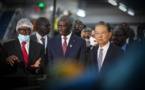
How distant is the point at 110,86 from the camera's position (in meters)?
3.08

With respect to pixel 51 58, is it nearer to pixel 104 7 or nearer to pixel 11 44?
pixel 11 44

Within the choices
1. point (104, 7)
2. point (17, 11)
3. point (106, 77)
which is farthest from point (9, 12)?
point (106, 77)

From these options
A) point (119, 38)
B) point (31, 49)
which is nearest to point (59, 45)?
point (31, 49)

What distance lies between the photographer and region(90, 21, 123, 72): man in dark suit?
3578 mm

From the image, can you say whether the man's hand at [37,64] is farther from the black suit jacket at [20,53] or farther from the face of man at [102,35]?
the face of man at [102,35]

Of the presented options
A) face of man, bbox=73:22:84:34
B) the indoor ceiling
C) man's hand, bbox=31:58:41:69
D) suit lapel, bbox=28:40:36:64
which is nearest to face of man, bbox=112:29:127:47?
face of man, bbox=73:22:84:34

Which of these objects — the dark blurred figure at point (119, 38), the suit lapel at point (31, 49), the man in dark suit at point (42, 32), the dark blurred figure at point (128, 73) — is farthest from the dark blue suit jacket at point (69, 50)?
the man in dark suit at point (42, 32)

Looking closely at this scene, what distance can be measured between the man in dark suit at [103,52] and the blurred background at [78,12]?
6.31 m

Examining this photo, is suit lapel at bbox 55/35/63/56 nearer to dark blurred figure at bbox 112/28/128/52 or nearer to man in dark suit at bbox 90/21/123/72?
man in dark suit at bbox 90/21/123/72

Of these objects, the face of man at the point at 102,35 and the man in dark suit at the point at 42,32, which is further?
the man in dark suit at the point at 42,32

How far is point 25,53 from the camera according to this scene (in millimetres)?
4043

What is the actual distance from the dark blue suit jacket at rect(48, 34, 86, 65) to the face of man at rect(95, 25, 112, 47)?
45cm

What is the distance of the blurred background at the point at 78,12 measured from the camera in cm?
1188

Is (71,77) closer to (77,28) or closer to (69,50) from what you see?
(69,50)
